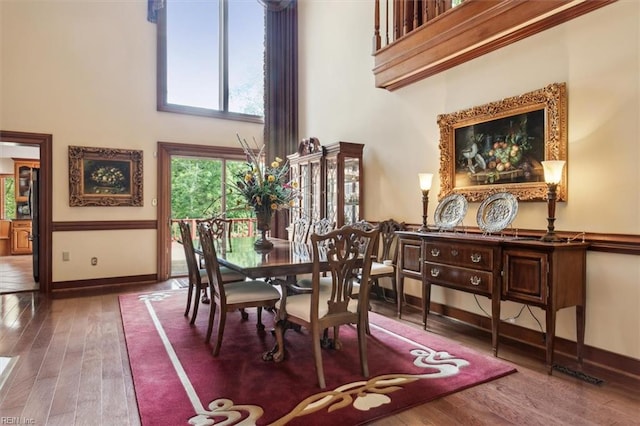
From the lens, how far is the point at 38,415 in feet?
6.60

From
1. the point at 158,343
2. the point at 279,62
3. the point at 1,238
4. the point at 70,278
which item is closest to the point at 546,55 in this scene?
the point at 158,343

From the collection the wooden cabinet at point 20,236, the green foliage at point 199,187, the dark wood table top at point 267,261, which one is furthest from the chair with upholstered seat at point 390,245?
the wooden cabinet at point 20,236

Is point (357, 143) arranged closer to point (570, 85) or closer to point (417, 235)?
point (417, 235)

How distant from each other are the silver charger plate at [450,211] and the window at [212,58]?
12.8 feet

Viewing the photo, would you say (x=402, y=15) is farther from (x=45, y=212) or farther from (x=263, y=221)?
(x=45, y=212)

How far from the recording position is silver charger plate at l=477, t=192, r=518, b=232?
3.11m

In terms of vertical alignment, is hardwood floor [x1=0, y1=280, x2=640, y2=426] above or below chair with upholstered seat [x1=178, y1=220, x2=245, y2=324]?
below

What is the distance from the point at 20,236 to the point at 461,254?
377 inches

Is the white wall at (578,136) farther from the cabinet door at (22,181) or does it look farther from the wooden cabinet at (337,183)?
the cabinet door at (22,181)

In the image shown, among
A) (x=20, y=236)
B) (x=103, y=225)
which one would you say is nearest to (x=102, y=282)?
(x=103, y=225)

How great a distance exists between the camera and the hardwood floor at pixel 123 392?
79.0 inches

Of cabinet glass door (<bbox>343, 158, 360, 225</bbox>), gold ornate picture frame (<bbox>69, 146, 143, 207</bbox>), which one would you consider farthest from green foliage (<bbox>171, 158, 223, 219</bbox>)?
cabinet glass door (<bbox>343, 158, 360, 225</bbox>)

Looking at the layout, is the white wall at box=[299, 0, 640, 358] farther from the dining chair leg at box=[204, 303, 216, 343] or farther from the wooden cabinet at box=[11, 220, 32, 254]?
the wooden cabinet at box=[11, 220, 32, 254]

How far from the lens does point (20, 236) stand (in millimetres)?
8531
